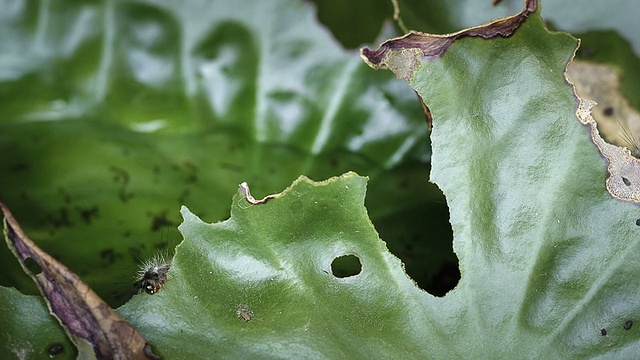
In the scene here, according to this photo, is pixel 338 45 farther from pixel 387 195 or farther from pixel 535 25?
pixel 535 25

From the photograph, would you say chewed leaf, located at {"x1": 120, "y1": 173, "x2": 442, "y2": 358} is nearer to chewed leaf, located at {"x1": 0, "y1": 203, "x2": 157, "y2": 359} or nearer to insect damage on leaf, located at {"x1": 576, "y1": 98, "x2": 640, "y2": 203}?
chewed leaf, located at {"x1": 0, "y1": 203, "x2": 157, "y2": 359}

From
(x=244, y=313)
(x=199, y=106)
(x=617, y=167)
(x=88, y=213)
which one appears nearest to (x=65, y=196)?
(x=88, y=213)

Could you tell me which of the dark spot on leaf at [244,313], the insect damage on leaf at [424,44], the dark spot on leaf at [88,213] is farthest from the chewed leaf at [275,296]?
the dark spot on leaf at [88,213]

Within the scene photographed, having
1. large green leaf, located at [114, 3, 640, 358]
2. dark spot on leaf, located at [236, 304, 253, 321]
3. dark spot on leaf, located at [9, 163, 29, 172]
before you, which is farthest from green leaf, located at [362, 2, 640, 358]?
dark spot on leaf, located at [9, 163, 29, 172]

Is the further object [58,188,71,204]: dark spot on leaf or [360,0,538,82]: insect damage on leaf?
[58,188,71,204]: dark spot on leaf

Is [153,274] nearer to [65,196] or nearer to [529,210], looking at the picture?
[65,196]

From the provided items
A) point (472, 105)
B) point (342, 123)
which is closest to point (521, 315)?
point (472, 105)

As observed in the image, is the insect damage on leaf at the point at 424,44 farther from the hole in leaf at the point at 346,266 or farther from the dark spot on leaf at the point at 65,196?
the dark spot on leaf at the point at 65,196
